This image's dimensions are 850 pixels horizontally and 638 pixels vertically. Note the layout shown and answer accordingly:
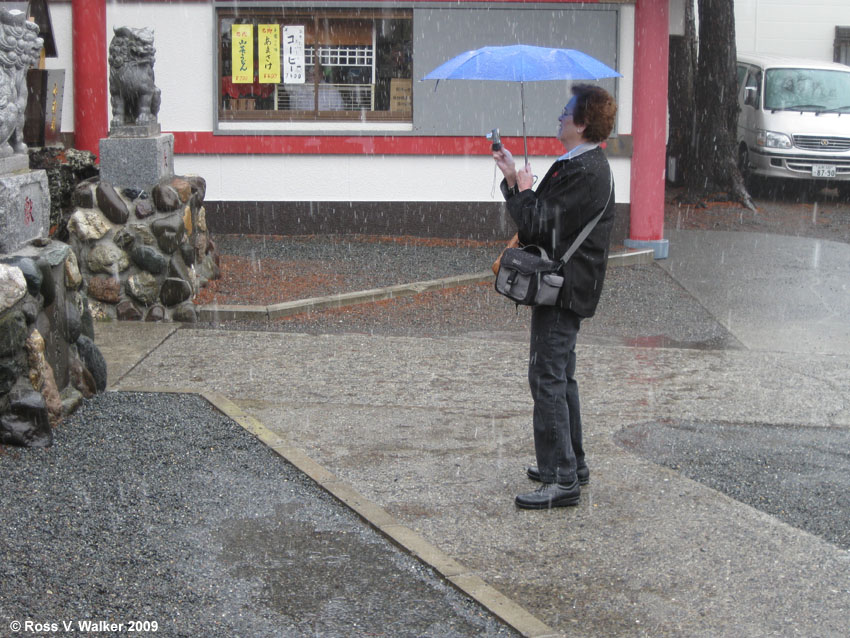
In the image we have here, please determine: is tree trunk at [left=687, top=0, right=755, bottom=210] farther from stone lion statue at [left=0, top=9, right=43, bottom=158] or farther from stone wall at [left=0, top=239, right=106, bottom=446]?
stone lion statue at [left=0, top=9, right=43, bottom=158]

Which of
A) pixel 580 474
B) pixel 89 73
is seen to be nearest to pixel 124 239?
pixel 89 73

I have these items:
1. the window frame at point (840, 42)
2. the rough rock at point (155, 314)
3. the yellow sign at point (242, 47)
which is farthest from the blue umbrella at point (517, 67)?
the window frame at point (840, 42)

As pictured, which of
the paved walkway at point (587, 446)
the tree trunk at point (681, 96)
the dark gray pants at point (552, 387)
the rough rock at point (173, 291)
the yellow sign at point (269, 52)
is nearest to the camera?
the paved walkway at point (587, 446)

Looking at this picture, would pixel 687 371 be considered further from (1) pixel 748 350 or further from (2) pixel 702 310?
(2) pixel 702 310

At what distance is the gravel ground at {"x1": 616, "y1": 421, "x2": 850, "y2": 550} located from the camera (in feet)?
16.5

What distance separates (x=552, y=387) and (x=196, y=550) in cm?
163

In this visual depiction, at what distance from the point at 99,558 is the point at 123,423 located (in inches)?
68.7

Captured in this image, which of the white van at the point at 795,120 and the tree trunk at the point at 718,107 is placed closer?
the tree trunk at the point at 718,107

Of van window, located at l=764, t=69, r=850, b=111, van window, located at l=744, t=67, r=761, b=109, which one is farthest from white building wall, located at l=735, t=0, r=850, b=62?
van window, located at l=764, t=69, r=850, b=111

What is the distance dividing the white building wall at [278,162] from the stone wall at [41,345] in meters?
6.47

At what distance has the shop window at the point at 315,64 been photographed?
12758 mm

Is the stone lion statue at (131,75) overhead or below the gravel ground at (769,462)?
overhead

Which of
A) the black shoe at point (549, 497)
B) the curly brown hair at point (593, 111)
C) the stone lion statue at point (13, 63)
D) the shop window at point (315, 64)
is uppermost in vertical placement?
the shop window at point (315, 64)

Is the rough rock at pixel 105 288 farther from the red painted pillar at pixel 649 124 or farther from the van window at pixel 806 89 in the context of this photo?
the van window at pixel 806 89
